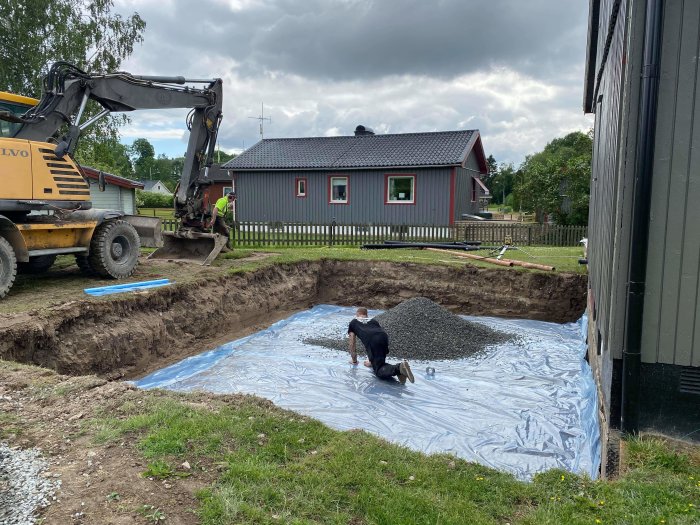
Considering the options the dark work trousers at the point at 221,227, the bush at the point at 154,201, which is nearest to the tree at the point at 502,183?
the bush at the point at 154,201

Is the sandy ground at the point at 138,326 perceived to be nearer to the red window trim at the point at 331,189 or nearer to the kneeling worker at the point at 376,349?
the kneeling worker at the point at 376,349

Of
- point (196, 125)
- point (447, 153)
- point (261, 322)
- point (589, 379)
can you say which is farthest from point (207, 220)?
point (447, 153)

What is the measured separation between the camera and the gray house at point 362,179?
76.2 ft

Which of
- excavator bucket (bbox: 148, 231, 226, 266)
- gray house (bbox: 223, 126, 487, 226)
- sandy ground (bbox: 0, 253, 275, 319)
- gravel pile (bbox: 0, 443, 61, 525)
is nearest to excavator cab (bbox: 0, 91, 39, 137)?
sandy ground (bbox: 0, 253, 275, 319)

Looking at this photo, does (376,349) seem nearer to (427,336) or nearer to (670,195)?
(427,336)

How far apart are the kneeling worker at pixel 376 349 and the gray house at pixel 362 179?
1537 cm

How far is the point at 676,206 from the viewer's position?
4.05 metres

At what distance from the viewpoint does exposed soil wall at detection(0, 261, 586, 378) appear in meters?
7.74

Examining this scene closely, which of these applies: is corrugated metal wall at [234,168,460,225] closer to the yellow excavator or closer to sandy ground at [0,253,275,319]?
sandy ground at [0,253,275,319]

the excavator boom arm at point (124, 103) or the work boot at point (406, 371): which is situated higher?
the excavator boom arm at point (124, 103)

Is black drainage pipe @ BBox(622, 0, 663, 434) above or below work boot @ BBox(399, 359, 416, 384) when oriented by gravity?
above

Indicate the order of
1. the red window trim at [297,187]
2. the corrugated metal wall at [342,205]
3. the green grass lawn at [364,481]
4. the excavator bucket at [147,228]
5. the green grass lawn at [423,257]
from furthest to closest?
the red window trim at [297,187], the corrugated metal wall at [342,205], the green grass lawn at [423,257], the excavator bucket at [147,228], the green grass lawn at [364,481]

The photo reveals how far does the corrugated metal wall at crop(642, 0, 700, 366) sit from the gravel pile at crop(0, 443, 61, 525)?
4573 mm

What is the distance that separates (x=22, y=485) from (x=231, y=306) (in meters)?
7.68
